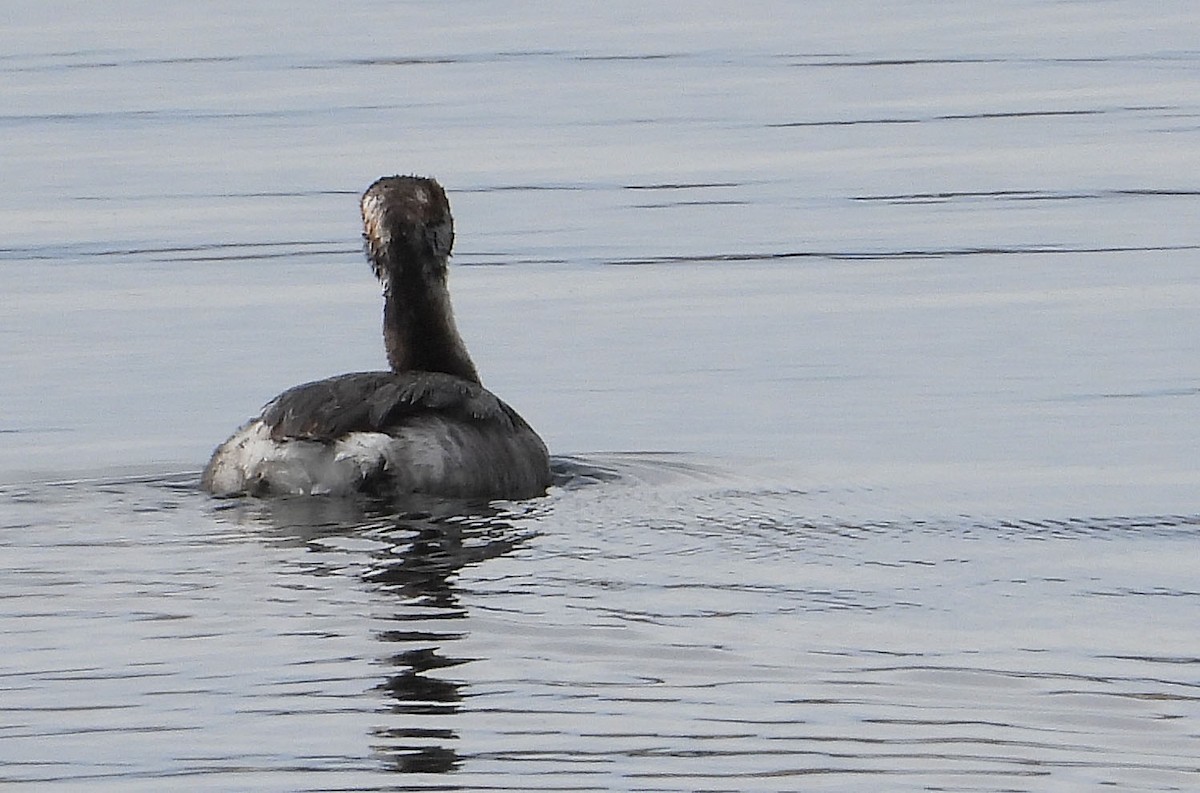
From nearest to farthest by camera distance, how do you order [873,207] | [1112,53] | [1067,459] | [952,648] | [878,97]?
[952,648] → [1067,459] → [873,207] → [878,97] → [1112,53]

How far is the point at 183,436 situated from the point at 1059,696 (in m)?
5.94

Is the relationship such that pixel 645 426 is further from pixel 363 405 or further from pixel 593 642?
pixel 593 642

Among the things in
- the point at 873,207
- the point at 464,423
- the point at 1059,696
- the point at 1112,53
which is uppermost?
the point at 1112,53

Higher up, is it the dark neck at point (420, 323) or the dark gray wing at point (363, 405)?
the dark neck at point (420, 323)

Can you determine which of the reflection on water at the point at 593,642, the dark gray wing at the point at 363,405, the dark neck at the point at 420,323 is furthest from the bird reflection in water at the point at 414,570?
the dark neck at the point at 420,323

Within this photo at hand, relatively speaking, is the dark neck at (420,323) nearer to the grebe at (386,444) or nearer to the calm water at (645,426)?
the grebe at (386,444)

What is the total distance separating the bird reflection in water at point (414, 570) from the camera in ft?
24.0

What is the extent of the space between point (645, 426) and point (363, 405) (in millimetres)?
2486

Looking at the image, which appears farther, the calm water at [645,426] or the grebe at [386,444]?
the grebe at [386,444]

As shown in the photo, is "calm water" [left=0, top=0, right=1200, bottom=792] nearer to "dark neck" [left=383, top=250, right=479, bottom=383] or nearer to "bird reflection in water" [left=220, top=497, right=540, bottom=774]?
"bird reflection in water" [left=220, top=497, right=540, bottom=774]

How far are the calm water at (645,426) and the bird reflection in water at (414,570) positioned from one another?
0.02 meters

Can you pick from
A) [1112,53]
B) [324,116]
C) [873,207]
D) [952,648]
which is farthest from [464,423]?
[1112,53]

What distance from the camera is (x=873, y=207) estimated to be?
19.4m

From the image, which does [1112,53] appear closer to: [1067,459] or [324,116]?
[324,116]
